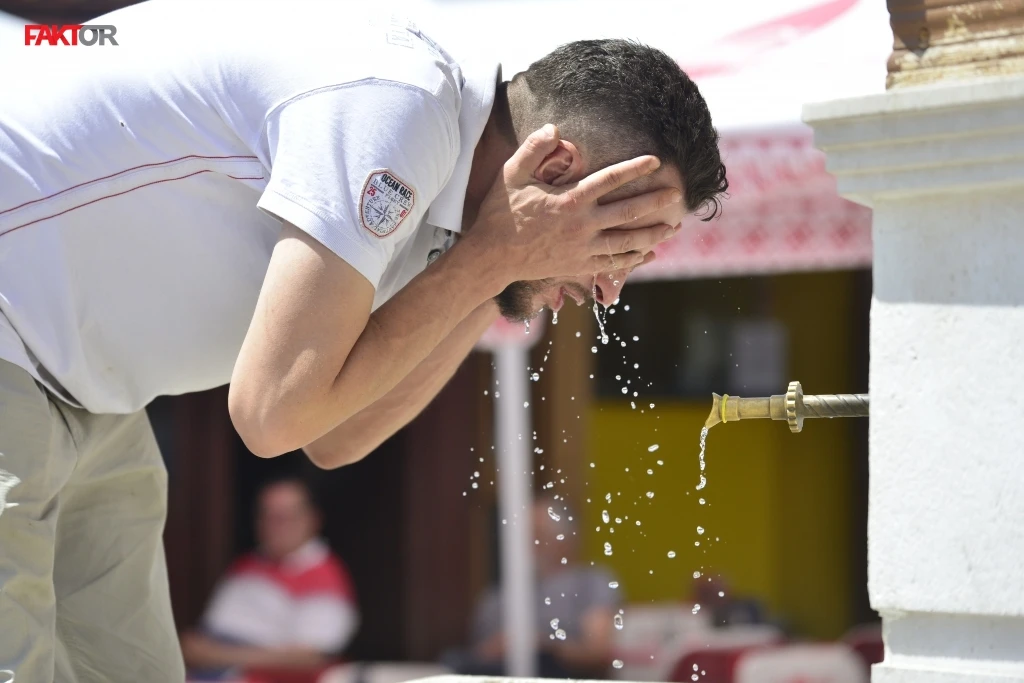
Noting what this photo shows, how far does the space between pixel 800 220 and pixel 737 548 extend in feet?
12.6

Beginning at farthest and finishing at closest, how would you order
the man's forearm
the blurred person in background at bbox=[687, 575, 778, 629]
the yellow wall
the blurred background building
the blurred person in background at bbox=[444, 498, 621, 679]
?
the yellow wall < the blurred background building < the blurred person in background at bbox=[687, 575, 778, 629] < the blurred person in background at bbox=[444, 498, 621, 679] < the man's forearm

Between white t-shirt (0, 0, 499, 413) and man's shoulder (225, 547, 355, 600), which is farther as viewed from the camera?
man's shoulder (225, 547, 355, 600)

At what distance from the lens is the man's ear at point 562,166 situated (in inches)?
73.2

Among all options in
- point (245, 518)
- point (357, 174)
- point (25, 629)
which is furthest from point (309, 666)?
point (357, 174)

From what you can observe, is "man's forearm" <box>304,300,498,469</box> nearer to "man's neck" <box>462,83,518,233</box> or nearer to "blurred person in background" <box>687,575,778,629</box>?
"man's neck" <box>462,83,518,233</box>

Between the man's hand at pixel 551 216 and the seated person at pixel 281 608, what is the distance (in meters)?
4.09

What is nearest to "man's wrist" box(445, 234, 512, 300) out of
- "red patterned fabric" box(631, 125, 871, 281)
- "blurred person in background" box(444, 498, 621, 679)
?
"red patterned fabric" box(631, 125, 871, 281)

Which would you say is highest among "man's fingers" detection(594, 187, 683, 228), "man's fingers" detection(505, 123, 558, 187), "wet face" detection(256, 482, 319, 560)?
"man's fingers" detection(505, 123, 558, 187)

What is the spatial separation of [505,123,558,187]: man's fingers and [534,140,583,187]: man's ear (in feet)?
0.04

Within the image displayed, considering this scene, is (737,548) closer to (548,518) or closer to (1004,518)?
(548,518)

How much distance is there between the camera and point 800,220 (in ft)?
14.4

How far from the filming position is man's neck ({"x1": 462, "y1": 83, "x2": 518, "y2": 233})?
1.98 m

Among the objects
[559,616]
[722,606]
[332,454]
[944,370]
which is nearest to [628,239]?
[944,370]

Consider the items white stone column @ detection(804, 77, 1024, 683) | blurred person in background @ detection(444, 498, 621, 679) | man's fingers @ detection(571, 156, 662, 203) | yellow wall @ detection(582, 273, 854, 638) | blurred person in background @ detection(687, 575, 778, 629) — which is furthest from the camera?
yellow wall @ detection(582, 273, 854, 638)
